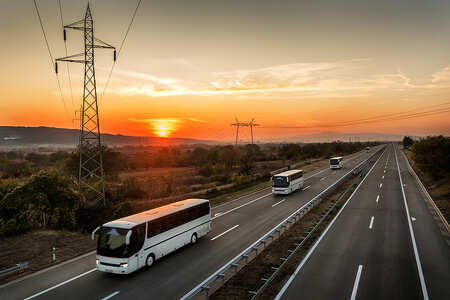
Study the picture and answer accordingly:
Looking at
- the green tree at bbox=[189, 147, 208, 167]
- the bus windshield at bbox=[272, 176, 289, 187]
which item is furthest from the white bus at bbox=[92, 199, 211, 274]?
the green tree at bbox=[189, 147, 208, 167]

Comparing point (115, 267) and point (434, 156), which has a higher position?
point (434, 156)

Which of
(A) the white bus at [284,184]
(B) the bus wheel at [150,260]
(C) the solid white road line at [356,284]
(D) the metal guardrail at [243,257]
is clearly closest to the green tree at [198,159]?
(A) the white bus at [284,184]

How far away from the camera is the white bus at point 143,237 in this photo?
42.5ft

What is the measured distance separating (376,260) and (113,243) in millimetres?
14185

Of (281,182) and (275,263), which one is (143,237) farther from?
(281,182)

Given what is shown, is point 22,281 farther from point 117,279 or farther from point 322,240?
point 322,240

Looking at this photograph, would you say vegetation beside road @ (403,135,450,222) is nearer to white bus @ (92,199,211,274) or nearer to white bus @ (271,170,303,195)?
white bus @ (271,170,303,195)

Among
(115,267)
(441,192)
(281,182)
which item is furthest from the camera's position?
(281,182)

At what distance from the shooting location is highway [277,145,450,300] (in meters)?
11.5

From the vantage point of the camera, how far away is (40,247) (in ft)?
55.7

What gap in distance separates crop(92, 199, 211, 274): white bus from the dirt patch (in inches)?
137

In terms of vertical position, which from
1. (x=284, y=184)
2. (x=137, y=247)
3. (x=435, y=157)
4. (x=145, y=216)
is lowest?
(x=137, y=247)

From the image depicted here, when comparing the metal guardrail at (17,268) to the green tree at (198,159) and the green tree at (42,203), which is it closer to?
the green tree at (42,203)

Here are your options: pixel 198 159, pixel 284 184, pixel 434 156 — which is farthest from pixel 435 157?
pixel 198 159
